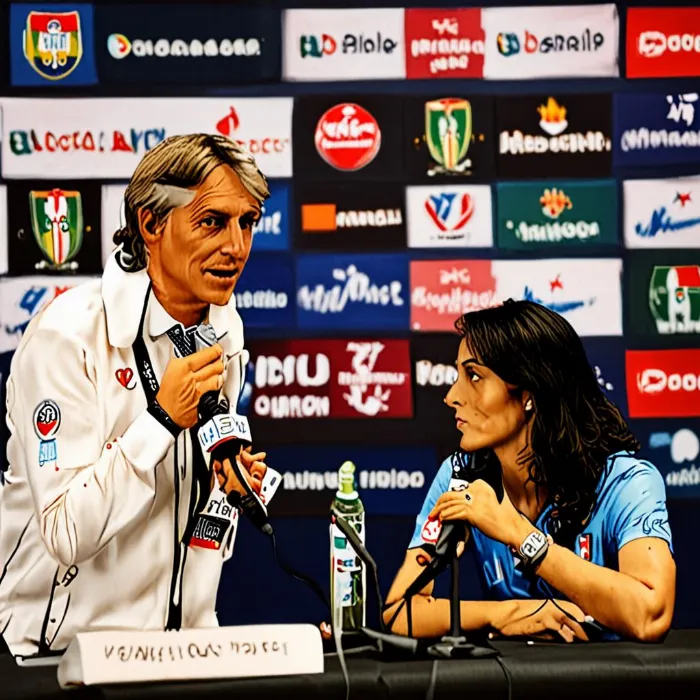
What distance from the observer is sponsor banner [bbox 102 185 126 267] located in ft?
7.82

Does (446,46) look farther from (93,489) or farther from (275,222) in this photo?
(93,489)

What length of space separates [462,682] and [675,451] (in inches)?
40.1

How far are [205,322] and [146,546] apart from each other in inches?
20.2

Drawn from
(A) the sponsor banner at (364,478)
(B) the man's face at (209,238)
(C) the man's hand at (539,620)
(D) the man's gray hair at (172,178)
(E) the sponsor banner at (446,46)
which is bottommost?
(C) the man's hand at (539,620)

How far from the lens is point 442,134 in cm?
244

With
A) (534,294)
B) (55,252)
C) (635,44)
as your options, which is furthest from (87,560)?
(635,44)

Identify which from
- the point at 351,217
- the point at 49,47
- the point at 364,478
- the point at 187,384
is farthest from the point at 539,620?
the point at 49,47

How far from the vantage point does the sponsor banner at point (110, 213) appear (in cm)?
238

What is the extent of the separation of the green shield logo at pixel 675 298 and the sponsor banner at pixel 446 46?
659mm

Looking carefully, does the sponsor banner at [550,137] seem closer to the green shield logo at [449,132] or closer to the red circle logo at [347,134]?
the green shield logo at [449,132]

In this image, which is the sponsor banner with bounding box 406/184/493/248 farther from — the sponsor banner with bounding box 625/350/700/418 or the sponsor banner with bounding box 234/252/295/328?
the sponsor banner with bounding box 625/350/700/418

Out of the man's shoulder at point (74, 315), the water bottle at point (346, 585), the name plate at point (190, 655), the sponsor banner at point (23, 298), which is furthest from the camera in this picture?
the sponsor banner at point (23, 298)

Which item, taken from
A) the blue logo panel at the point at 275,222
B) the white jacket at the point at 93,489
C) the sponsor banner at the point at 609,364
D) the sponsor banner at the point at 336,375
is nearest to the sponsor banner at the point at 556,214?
the sponsor banner at the point at 609,364

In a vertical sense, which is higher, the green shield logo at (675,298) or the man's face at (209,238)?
the man's face at (209,238)
